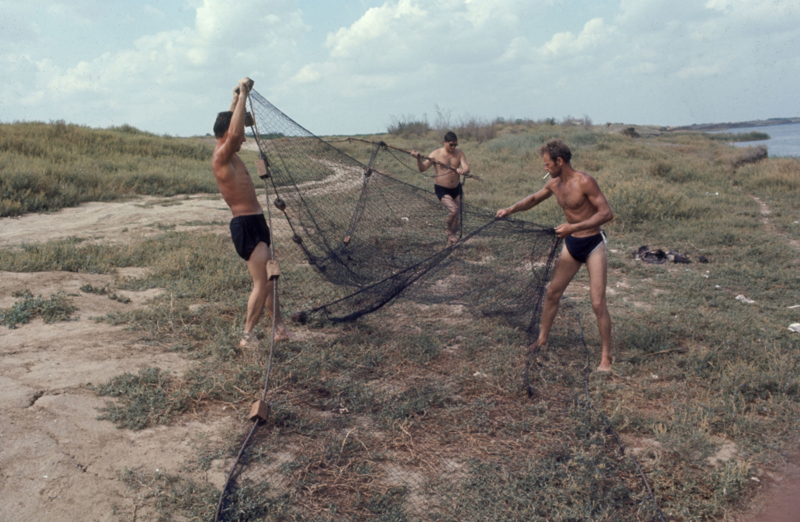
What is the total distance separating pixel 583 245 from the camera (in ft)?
12.7

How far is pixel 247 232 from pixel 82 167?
997cm

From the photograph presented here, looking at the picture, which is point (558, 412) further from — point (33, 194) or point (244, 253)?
point (33, 194)

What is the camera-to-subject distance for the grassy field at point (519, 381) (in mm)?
2635

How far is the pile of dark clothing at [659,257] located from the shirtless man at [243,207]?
5193mm

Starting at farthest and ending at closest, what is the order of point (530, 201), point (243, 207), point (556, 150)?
1. point (530, 201)
2. point (243, 207)
3. point (556, 150)

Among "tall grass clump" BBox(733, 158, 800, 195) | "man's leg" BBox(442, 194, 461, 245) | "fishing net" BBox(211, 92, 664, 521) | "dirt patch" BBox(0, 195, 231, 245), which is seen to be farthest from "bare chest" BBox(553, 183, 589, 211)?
"tall grass clump" BBox(733, 158, 800, 195)

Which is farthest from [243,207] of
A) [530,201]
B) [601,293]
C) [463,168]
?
[463,168]

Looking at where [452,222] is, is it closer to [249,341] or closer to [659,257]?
[249,341]

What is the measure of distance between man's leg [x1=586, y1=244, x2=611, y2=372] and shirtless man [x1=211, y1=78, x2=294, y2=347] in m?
2.37

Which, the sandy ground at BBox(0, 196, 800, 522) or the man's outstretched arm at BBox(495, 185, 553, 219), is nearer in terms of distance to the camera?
the sandy ground at BBox(0, 196, 800, 522)

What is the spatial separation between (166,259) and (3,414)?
336 centimetres

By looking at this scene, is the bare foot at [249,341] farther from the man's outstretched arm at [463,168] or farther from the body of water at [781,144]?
the body of water at [781,144]

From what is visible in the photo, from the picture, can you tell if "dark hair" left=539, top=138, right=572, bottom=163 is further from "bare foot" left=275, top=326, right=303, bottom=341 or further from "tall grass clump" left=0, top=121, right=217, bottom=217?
"tall grass clump" left=0, top=121, right=217, bottom=217

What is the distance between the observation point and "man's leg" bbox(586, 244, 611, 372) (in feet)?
12.4
